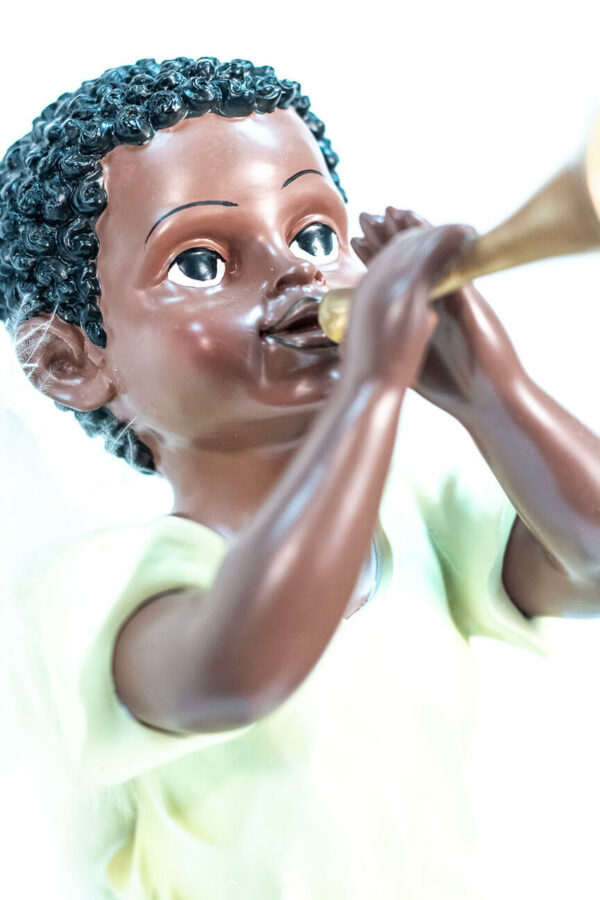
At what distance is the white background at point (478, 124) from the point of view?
116cm

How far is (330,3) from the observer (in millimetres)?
1374

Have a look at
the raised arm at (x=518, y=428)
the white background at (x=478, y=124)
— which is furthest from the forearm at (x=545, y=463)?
the white background at (x=478, y=124)

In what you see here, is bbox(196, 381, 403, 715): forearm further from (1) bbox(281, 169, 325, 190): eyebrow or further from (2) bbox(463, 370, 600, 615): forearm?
(1) bbox(281, 169, 325, 190): eyebrow

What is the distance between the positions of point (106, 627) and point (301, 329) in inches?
8.9

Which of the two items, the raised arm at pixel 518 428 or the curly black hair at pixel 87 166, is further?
the curly black hair at pixel 87 166

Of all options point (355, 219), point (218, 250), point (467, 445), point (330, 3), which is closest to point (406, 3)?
point (330, 3)

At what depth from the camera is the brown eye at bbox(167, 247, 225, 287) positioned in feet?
2.80

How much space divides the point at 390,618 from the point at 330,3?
77 cm

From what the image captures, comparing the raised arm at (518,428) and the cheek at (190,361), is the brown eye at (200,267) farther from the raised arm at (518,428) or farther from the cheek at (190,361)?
the raised arm at (518,428)

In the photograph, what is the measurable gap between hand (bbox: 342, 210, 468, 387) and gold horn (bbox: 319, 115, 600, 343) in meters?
0.01

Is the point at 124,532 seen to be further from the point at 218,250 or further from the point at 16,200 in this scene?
the point at 16,200

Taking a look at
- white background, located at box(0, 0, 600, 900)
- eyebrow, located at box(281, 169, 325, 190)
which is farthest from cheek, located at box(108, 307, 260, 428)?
white background, located at box(0, 0, 600, 900)

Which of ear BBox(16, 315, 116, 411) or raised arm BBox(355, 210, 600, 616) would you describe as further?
ear BBox(16, 315, 116, 411)

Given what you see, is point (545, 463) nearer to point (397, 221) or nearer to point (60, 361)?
point (397, 221)
